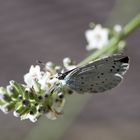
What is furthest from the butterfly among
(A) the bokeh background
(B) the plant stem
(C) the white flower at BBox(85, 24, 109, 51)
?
(A) the bokeh background

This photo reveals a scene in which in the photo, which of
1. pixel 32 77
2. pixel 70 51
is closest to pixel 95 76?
pixel 32 77

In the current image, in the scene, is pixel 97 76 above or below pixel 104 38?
below

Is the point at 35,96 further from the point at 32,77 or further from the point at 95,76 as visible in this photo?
the point at 95,76

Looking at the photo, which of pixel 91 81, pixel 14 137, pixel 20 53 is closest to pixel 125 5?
pixel 91 81

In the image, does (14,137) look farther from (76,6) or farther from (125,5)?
(125,5)

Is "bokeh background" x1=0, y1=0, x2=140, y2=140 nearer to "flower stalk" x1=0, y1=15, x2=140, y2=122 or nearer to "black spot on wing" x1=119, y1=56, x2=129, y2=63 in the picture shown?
"flower stalk" x1=0, y1=15, x2=140, y2=122

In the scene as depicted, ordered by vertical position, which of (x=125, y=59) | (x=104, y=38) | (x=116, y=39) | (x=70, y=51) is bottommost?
(x=125, y=59)

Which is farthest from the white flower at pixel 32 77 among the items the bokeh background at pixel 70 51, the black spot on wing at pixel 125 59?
the bokeh background at pixel 70 51

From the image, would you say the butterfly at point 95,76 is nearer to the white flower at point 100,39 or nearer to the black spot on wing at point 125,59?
the black spot on wing at point 125,59

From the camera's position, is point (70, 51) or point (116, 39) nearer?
point (116, 39)
